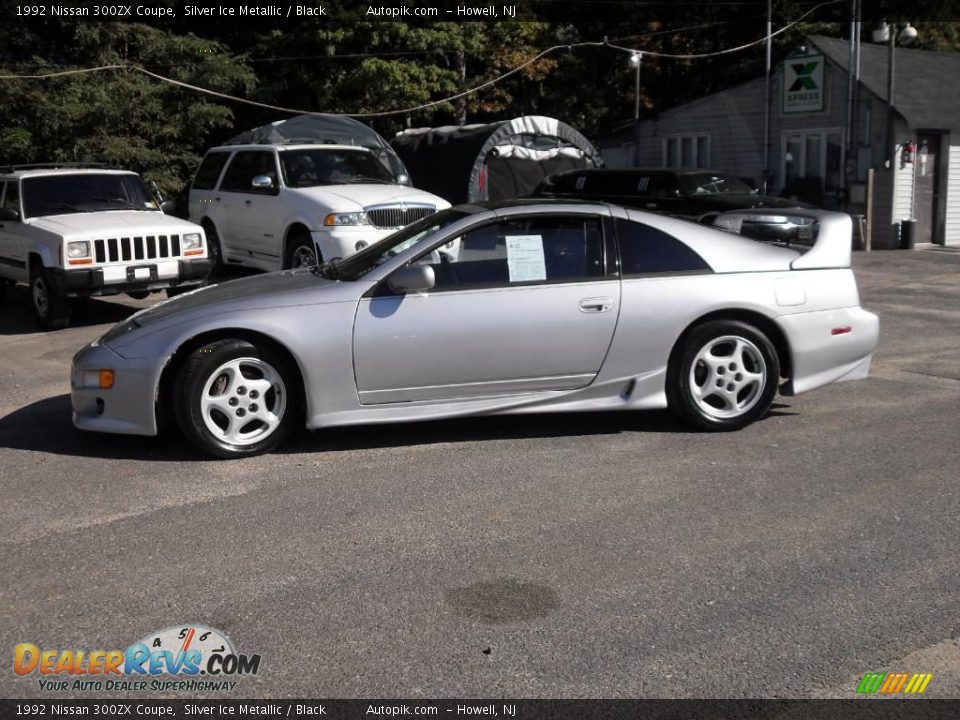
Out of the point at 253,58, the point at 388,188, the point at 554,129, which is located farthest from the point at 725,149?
the point at 388,188

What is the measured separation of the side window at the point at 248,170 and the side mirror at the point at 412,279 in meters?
7.13

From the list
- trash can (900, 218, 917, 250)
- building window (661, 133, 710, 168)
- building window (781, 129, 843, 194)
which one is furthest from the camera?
building window (661, 133, 710, 168)

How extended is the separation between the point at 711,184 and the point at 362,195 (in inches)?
284

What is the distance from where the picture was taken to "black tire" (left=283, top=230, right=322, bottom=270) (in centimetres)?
1209

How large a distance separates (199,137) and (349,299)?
20.1 m

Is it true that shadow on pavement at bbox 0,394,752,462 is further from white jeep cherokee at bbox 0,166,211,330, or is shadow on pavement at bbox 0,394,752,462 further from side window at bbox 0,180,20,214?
side window at bbox 0,180,20,214

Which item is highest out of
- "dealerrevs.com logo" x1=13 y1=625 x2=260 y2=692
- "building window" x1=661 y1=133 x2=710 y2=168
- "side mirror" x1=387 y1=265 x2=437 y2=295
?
"building window" x1=661 y1=133 x2=710 y2=168

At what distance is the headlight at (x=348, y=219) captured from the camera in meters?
11.7

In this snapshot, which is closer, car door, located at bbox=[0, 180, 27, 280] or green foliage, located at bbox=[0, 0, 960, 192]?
car door, located at bbox=[0, 180, 27, 280]

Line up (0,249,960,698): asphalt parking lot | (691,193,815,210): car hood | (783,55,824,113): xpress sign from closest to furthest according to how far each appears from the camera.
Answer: (0,249,960,698): asphalt parking lot
(691,193,815,210): car hood
(783,55,824,113): xpress sign

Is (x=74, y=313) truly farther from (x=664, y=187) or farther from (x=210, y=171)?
(x=664, y=187)

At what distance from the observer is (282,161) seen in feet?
42.7

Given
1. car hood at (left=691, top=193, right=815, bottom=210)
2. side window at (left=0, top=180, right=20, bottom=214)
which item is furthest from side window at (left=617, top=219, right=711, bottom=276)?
car hood at (left=691, top=193, right=815, bottom=210)

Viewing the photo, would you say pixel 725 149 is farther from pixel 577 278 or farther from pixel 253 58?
pixel 577 278
